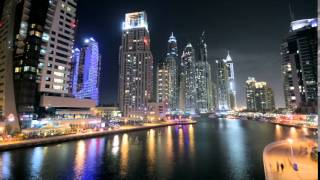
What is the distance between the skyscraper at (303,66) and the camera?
154250 millimetres

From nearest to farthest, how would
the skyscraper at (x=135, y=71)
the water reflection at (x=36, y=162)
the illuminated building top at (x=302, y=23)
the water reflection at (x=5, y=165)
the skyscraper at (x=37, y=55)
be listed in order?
the water reflection at (x=5, y=165)
the water reflection at (x=36, y=162)
the skyscraper at (x=37, y=55)
the skyscraper at (x=135, y=71)
the illuminated building top at (x=302, y=23)

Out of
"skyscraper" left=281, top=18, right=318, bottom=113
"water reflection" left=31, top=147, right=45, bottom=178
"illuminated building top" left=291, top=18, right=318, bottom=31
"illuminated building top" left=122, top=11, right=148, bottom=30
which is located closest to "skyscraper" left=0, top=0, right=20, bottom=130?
"water reflection" left=31, top=147, right=45, bottom=178

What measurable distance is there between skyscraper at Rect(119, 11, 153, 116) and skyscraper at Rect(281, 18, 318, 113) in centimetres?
10402

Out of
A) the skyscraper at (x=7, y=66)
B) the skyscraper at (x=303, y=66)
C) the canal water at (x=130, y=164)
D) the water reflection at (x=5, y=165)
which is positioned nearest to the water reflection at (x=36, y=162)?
the canal water at (x=130, y=164)

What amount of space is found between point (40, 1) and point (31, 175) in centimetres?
7057

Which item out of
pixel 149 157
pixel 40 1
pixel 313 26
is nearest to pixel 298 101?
pixel 313 26

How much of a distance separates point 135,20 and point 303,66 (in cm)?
12617

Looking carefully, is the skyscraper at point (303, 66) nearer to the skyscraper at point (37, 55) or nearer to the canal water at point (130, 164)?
the canal water at point (130, 164)

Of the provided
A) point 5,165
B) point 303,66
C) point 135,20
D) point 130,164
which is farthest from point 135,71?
point 5,165

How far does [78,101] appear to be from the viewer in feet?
296

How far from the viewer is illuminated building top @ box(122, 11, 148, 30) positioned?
17688 cm

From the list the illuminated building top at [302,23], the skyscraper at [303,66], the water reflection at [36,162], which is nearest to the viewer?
the water reflection at [36,162]

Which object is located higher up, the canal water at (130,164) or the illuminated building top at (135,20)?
the illuminated building top at (135,20)

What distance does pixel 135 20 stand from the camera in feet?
590
